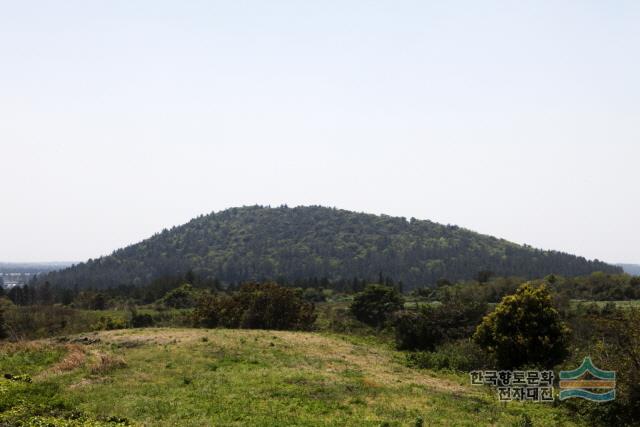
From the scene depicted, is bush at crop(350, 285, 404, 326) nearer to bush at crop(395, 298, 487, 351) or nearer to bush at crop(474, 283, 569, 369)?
bush at crop(395, 298, 487, 351)

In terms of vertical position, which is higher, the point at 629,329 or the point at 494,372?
the point at 629,329

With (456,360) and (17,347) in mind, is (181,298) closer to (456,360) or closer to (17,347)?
(17,347)

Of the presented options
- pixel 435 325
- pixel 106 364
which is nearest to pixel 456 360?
pixel 435 325

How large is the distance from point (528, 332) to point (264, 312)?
1253 inches

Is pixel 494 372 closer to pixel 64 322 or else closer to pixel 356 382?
pixel 356 382

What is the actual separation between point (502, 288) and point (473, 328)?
218 ft

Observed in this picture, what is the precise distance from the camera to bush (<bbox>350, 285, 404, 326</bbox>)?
270 ft

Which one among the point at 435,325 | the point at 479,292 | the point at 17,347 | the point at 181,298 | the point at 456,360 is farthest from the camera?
the point at 181,298

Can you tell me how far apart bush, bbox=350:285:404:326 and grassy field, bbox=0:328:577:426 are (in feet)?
145

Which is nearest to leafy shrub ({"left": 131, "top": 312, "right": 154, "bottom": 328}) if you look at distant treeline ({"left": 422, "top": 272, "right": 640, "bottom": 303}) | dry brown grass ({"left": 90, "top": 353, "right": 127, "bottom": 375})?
dry brown grass ({"left": 90, "top": 353, "right": 127, "bottom": 375})

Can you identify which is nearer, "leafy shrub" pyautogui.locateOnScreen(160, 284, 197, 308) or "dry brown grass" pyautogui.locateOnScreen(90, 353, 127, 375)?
"dry brown grass" pyautogui.locateOnScreen(90, 353, 127, 375)

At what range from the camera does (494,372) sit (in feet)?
110

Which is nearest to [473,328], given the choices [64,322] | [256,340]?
[256,340]
